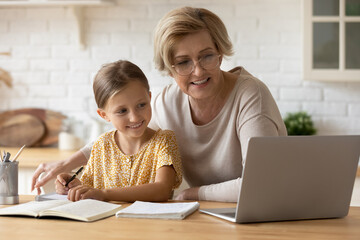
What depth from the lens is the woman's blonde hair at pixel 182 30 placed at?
197 cm

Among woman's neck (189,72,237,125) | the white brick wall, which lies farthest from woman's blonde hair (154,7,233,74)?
the white brick wall

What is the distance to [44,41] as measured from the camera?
3930mm

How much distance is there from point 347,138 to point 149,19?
2.52m

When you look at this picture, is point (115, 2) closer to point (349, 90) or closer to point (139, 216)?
point (349, 90)

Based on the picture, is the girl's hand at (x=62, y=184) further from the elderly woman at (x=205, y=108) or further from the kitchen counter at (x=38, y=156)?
the kitchen counter at (x=38, y=156)

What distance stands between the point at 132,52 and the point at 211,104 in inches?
69.2

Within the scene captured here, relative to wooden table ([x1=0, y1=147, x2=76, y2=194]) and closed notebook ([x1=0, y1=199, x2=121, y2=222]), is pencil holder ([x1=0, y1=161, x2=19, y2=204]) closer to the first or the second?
closed notebook ([x1=0, y1=199, x2=121, y2=222])

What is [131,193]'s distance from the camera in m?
1.78

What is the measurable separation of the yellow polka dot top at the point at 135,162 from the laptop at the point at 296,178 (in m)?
0.46

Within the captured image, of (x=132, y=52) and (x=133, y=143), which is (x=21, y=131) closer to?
(x=132, y=52)

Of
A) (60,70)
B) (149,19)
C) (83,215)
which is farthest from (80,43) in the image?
(83,215)

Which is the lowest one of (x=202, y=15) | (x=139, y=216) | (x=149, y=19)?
(x=139, y=216)

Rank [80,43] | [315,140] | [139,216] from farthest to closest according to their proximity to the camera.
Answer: [80,43], [139,216], [315,140]

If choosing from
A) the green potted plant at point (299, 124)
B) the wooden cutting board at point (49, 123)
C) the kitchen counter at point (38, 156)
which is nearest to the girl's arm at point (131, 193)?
the kitchen counter at point (38, 156)
